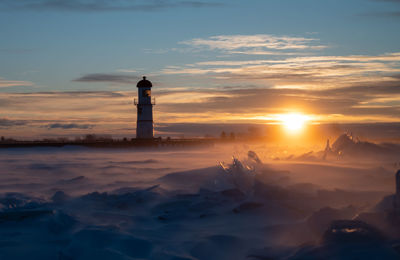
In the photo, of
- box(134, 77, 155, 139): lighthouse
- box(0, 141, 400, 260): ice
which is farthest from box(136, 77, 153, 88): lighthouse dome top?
box(0, 141, 400, 260): ice

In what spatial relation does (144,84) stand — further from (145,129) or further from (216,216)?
(216,216)

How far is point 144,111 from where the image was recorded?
37.3m

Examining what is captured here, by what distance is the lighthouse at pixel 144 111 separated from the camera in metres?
37.3

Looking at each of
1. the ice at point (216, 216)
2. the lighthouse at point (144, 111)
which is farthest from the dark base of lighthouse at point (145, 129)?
the ice at point (216, 216)

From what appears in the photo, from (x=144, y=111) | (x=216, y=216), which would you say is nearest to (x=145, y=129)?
(x=144, y=111)

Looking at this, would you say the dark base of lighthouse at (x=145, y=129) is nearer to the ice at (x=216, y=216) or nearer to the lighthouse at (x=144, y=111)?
the lighthouse at (x=144, y=111)

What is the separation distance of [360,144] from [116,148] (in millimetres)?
26106

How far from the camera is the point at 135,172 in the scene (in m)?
16.0

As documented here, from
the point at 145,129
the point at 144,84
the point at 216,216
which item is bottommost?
the point at 216,216

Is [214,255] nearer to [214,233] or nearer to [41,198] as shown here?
[214,233]

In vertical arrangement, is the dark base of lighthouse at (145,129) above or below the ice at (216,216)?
above

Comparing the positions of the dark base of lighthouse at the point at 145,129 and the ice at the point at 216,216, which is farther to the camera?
the dark base of lighthouse at the point at 145,129

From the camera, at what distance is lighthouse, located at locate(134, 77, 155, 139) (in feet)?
122

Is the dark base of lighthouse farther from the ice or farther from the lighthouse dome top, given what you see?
the ice
